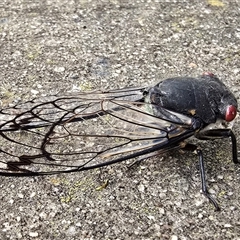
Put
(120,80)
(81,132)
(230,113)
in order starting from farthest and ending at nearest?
1. (120,80)
2. (81,132)
3. (230,113)

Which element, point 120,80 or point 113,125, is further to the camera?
point 120,80

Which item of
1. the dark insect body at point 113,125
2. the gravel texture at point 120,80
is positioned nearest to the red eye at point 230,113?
the dark insect body at point 113,125

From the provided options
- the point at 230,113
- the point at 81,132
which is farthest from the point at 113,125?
the point at 230,113

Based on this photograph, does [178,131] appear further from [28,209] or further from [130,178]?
[28,209]

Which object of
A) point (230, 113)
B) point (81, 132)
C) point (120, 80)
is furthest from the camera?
point (120, 80)

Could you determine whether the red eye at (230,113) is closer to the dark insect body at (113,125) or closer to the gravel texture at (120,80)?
the dark insect body at (113,125)

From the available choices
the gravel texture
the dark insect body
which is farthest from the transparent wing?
the gravel texture

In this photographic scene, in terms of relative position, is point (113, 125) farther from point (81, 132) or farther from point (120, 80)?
point (120, 80)
